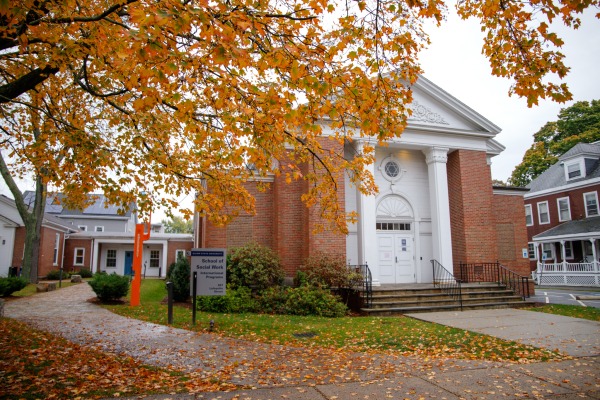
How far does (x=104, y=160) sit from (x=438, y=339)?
7.34m

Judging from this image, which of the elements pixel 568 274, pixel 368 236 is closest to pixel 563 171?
pixel 568 274

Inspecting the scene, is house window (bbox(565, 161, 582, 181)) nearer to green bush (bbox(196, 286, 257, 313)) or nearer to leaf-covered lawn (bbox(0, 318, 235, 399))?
green bush (bbox(196, 286, 257, 313))

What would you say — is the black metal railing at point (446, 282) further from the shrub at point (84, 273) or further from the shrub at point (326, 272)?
the shrub at point (84, 273)

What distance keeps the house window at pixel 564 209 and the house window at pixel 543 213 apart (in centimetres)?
106

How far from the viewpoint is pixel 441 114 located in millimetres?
16453

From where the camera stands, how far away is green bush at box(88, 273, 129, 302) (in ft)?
45.9

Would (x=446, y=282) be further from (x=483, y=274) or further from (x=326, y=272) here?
(x=326, y=272)

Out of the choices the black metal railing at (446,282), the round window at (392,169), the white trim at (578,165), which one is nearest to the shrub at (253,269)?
the black metal railing at (446,282)

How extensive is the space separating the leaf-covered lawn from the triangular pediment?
13443 millimetres

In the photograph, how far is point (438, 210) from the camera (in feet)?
52.4

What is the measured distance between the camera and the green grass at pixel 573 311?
37.1ft

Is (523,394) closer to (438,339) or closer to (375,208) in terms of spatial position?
(438,339)

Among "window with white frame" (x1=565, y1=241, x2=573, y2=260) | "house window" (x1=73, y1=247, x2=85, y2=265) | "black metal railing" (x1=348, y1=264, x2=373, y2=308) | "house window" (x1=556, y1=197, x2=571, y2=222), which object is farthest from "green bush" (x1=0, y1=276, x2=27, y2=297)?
"house window" (x1=556, y1=197, x2=571, y2=222)

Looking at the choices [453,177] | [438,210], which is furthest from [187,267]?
[453,177]
